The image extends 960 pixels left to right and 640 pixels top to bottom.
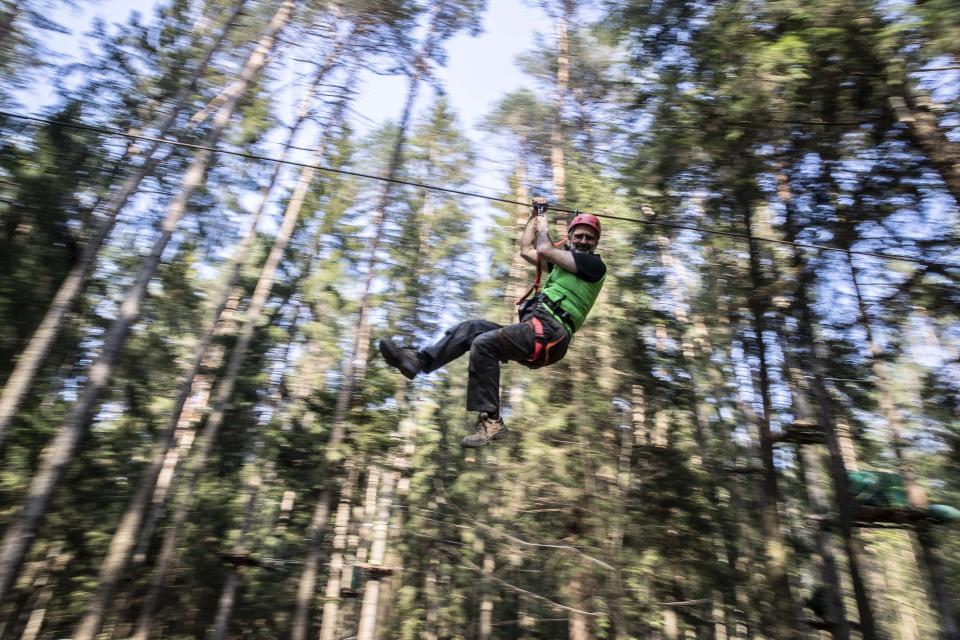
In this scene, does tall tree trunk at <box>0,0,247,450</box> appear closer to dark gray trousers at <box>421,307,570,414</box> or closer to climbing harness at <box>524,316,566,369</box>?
dark gray trousers at <box>421,307,570,414</box>

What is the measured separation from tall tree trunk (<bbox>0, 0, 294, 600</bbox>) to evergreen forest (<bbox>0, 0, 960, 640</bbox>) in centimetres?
4

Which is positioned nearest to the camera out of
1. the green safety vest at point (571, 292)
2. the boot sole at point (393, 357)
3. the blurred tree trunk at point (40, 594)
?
the boot sole at point (393, 357)

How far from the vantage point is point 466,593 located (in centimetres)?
1805

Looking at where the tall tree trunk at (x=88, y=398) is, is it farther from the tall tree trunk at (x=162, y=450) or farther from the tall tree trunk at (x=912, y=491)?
the tall tree trunk at (x=912, y=491)

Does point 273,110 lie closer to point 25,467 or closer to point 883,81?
point 25,467

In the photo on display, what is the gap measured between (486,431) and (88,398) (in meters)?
5.78

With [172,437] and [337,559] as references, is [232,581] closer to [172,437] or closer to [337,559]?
[172,437]

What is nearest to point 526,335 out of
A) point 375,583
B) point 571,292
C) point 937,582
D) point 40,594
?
point 571,292

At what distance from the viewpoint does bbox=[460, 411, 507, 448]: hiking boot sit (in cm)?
392

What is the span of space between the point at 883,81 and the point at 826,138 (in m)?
0.79

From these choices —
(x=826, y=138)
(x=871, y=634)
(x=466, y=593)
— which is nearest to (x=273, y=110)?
(x=826, y=138)

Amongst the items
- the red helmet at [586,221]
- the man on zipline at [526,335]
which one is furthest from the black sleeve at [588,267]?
the red helmet at [586,221]

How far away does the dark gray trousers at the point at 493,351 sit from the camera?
3.91m

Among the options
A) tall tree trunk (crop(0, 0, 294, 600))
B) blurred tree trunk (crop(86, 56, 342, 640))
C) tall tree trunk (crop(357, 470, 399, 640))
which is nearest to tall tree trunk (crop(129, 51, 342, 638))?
blurred tree trunk (crop(86, 56, 342, 640))
